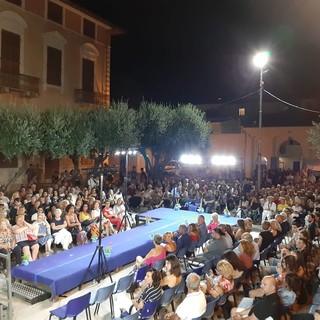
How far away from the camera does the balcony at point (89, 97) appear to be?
70.2 feet

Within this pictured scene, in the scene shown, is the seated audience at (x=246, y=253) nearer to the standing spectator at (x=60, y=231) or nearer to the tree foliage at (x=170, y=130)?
the standing spectator at (x=60, y=231)

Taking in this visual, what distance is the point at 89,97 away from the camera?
22.0 m

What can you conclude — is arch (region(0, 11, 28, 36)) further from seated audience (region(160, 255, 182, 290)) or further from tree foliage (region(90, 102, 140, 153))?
seated audience (region(160, 255, 182, 290))

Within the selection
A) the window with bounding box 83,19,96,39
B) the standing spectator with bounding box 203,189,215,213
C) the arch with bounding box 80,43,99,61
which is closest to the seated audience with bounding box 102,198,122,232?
the standing spectator with bounding box 203,189,215,213

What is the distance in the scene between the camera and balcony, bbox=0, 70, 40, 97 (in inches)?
655

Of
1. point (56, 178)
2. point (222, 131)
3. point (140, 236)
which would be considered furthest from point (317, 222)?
point (222, 131)

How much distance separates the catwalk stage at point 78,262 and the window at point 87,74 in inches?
561

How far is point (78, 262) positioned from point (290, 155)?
2511 centimetres

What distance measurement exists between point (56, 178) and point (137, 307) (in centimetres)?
1390

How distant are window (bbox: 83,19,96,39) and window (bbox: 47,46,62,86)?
2944 mm

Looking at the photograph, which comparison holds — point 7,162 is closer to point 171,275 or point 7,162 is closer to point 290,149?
point 171,275

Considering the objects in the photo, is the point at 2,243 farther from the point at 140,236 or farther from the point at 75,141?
the point at 75,141

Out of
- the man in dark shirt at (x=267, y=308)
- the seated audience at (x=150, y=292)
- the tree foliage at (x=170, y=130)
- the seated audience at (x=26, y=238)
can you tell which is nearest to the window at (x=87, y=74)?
the tree foliage at (x=170, y=130)

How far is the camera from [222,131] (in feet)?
104
